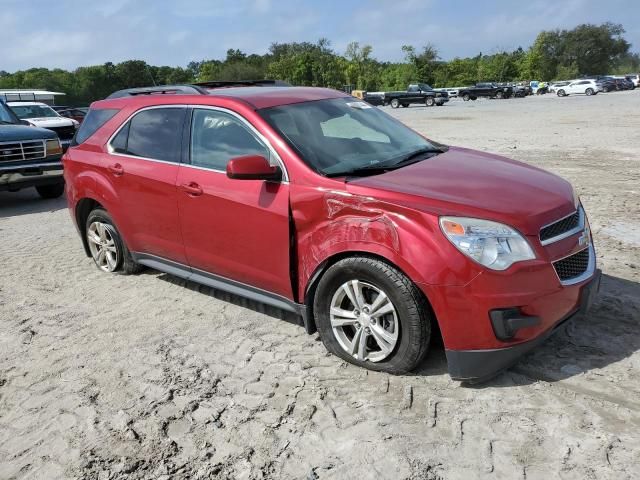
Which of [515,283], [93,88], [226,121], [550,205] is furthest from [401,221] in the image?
[93,88]

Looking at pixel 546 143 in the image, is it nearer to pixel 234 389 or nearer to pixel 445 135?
pixel 445 135

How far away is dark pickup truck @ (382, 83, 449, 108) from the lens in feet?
147

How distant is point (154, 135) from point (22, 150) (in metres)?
6.13

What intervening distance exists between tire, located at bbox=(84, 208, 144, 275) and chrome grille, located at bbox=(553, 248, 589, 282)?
12.6 ft

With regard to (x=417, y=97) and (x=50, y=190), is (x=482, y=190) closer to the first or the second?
(x=50, y=190)

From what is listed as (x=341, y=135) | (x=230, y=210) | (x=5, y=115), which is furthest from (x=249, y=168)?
(x=5, y=115)

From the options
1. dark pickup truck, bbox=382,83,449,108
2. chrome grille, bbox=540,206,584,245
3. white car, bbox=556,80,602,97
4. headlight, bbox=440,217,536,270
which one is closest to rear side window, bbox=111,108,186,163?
headlight, bbox=440,217,536,270

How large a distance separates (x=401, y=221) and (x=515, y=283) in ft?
2.30

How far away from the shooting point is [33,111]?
1756 centimetres

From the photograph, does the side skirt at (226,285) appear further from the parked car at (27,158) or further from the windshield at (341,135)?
the parked car at (27,158)

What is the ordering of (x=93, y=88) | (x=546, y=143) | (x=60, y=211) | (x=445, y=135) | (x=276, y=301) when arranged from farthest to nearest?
(x=93, y=88), (x=445, y=135), (x=546, y=143), (x=60, y=211), (x=276, y=301)

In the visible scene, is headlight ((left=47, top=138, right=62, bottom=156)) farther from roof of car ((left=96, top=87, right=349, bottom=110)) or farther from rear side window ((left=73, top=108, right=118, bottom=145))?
roof of car ((left=96, top=87, right=349, bottom=110))

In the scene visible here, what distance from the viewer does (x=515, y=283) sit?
316cm

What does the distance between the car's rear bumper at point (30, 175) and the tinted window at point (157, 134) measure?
5.46 metres
